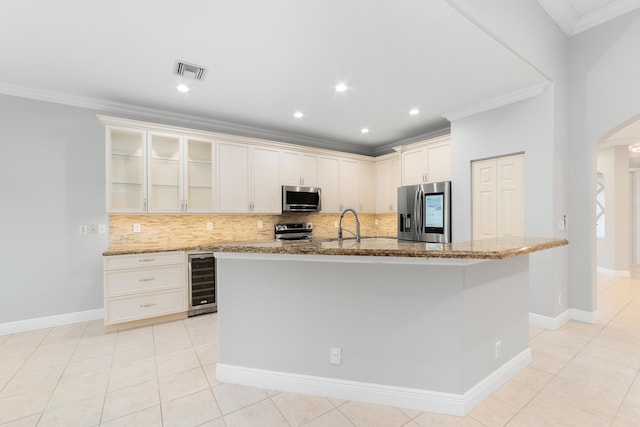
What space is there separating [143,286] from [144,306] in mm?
241

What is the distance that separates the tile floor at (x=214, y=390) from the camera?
178 cm

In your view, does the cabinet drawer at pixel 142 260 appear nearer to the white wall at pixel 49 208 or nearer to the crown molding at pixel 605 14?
the white wall at pixel 49 208

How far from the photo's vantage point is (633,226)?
6.83 m

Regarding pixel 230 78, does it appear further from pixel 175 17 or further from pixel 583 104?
pixel 583 104

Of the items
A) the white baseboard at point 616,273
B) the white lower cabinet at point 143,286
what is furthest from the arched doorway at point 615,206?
the white lower cabinet at point 143,286

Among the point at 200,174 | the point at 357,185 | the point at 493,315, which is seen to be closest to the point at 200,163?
the point at 200,174

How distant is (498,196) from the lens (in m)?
3.58

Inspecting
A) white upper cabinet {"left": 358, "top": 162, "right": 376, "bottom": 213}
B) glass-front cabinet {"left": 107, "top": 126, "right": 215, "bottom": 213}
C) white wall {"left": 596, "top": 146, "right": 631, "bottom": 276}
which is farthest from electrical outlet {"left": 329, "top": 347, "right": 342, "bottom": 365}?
white wall {"left": 596, "top": 146, "right": 631, "bottom": 276}

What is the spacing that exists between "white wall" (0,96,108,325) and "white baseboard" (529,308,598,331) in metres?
5.35

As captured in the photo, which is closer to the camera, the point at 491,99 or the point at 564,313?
the point at 564,313

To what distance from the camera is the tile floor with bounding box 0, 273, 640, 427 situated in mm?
1779

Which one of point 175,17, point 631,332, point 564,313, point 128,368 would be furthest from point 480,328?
point 175,17

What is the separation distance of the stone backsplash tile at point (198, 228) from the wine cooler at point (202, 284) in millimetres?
503

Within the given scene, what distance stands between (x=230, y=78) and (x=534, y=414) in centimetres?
376
